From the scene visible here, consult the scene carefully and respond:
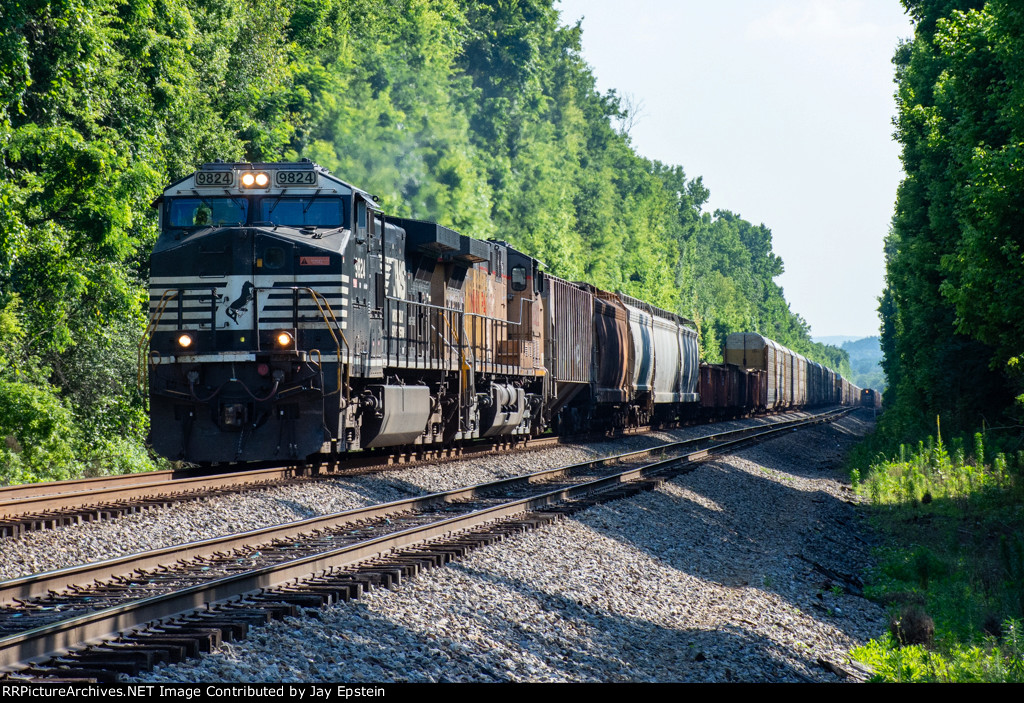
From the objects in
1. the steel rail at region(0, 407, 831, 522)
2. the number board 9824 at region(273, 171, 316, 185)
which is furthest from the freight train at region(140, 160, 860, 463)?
the steel rail at region(0, 407, 831, 522)

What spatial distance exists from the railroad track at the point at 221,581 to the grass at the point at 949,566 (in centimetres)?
373

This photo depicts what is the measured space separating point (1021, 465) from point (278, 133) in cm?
2352

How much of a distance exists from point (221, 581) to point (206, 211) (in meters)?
8.09

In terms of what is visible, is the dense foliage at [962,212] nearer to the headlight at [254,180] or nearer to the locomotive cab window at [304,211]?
the locomotive cab window at [304,211]

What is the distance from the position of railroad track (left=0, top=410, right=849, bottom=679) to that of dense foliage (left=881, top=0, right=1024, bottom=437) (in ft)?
22.3

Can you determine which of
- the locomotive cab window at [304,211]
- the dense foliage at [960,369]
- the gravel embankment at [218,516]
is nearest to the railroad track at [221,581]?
the gravel embankment at [218,516]

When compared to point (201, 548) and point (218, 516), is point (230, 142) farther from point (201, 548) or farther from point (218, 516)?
point (201, 548)

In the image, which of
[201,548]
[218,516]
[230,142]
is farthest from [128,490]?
[230,142]

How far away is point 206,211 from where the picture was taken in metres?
13.8

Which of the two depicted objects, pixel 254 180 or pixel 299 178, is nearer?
pixel 254 180

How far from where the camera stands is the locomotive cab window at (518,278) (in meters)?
21.9

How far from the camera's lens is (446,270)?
59.0 feet

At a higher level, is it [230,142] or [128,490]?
[230,142]
